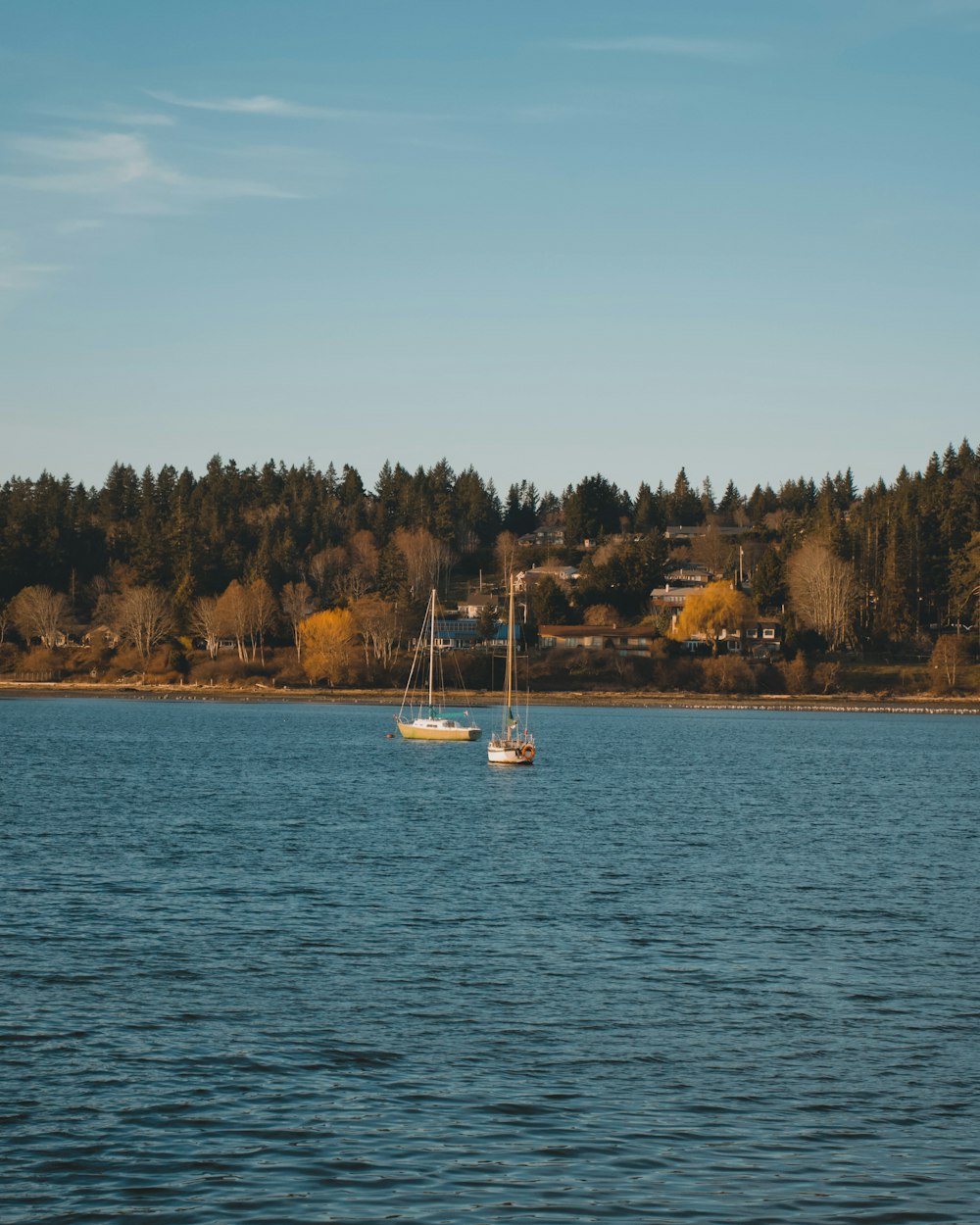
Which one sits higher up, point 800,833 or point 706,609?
point 706,609

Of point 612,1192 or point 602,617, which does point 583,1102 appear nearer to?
point 612,1192

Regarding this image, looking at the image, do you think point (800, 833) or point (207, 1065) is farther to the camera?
point (800, 833)

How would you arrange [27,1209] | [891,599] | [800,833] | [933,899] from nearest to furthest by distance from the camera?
[27,1209] → [933,899] → [800,833] → [891,599]

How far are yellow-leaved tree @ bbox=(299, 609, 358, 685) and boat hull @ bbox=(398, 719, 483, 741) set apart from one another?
6102cm

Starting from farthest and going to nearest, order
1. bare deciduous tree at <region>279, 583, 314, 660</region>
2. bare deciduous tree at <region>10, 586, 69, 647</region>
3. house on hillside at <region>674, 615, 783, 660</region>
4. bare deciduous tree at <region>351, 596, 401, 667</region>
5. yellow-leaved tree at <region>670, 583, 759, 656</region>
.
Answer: bare deciduous tree at <region>279, 583, 314, 660</region> → bare deciduous tree at <region>10, 586, 69, 647</region> → yellow-leaved tree at <region>670, 583, 759, 656</region> → house on hillside at <region>674, 615, 783, 660</region> → bare deciduous tree at <region>351, 596, 401, 667</region>

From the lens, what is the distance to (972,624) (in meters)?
164

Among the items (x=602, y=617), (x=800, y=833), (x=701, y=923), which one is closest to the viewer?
(x=701, y=923)

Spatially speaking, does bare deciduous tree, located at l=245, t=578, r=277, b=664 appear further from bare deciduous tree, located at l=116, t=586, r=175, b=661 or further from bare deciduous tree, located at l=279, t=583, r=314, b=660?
bare deciduous tree, located at l=116, t=586, r=175, b=661

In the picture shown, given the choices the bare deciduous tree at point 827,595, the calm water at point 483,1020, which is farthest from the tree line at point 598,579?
the calm water at point 483,1020

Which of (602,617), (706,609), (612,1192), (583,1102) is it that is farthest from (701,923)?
(602,617)

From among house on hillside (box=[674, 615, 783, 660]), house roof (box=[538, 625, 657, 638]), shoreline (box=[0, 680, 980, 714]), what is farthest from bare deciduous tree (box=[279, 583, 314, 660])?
house on hillside (box=[674, 615, 783, 660])

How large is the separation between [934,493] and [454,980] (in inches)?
6345

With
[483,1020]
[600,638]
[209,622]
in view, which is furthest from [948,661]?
[483,1020]

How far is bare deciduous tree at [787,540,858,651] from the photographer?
528ft
